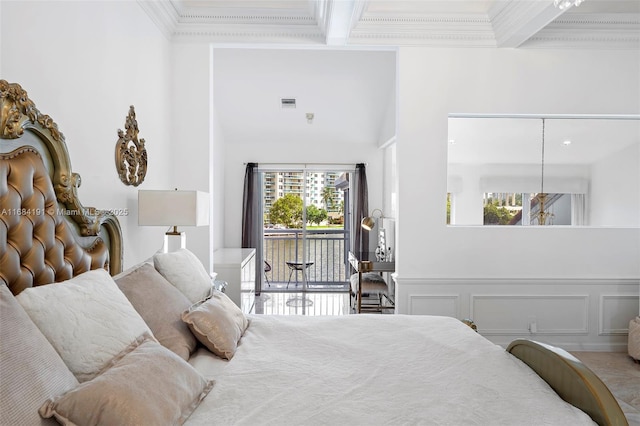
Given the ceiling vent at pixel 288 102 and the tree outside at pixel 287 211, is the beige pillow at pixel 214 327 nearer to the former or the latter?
the ceiling vent at pixel 288 102

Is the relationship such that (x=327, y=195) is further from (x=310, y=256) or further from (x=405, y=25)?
(x=405, y=25)

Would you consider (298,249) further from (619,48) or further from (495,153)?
(619,48)

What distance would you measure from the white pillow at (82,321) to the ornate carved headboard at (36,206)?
0.21 meters

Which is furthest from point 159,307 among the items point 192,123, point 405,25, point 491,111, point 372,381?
point 491,111

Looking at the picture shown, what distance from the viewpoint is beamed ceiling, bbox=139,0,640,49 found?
3412 mm

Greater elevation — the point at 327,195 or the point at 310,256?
the point at 327,195

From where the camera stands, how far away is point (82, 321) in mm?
1320

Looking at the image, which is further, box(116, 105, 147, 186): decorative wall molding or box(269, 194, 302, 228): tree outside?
box(269, 194, 302, 228): tree outside

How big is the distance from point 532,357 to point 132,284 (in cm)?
178

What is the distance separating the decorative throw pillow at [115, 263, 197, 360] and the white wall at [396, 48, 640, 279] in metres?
2.26

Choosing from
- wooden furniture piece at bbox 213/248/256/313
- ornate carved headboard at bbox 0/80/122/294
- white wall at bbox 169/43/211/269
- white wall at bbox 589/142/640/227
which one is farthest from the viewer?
wooden furniture piece at bbox 213/248/256/313

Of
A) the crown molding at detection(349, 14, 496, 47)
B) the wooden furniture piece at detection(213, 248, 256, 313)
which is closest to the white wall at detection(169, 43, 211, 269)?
the wooden furniture piece at detection(213, 248, 256, 313)

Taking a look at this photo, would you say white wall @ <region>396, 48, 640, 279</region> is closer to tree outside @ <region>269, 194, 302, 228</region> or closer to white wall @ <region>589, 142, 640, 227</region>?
white wall @ <region>589, 142, 640, 227</region>

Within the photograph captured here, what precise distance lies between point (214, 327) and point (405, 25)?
9.78ft
